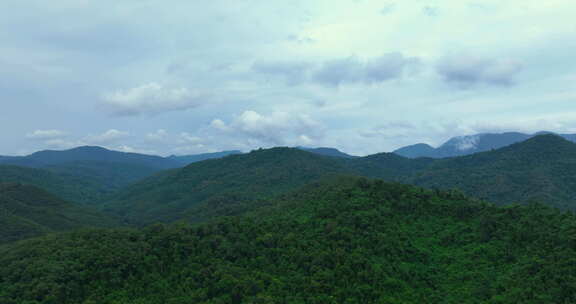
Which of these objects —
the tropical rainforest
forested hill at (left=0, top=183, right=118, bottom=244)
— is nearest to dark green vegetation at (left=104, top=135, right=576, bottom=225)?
forested hill at (left=0, top=183, right=118, bottom=244)

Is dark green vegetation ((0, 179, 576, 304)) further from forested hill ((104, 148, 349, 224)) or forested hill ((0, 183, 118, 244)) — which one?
forested hill ((104, 148, 349, 224))

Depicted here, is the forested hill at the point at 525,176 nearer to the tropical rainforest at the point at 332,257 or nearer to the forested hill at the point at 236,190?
the forested hill at the point at 236,190

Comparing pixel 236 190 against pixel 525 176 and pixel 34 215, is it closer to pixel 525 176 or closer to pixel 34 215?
pixel 34 215

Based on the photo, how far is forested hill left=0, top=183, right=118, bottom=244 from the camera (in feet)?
330

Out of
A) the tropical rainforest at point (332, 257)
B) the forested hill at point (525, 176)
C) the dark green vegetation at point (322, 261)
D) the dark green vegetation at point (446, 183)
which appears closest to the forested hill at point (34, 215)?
the dark green vegetation at point (446, 183)

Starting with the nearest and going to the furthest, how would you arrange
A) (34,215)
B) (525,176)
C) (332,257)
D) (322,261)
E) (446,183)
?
1. (322,261)
2. (332,257)
3. (34,215)
4. (525,176)
5. (446,183)

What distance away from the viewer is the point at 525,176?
154m

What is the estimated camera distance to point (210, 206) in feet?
461

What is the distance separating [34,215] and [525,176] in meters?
204

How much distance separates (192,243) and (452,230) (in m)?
43.5

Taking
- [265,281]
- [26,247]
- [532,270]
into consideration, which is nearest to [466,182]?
[532,270]

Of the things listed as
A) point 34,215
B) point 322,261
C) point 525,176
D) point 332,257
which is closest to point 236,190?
point 34,215

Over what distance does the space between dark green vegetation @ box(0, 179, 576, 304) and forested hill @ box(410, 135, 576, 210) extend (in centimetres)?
8951

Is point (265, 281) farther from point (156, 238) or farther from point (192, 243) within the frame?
point (156, 238)
